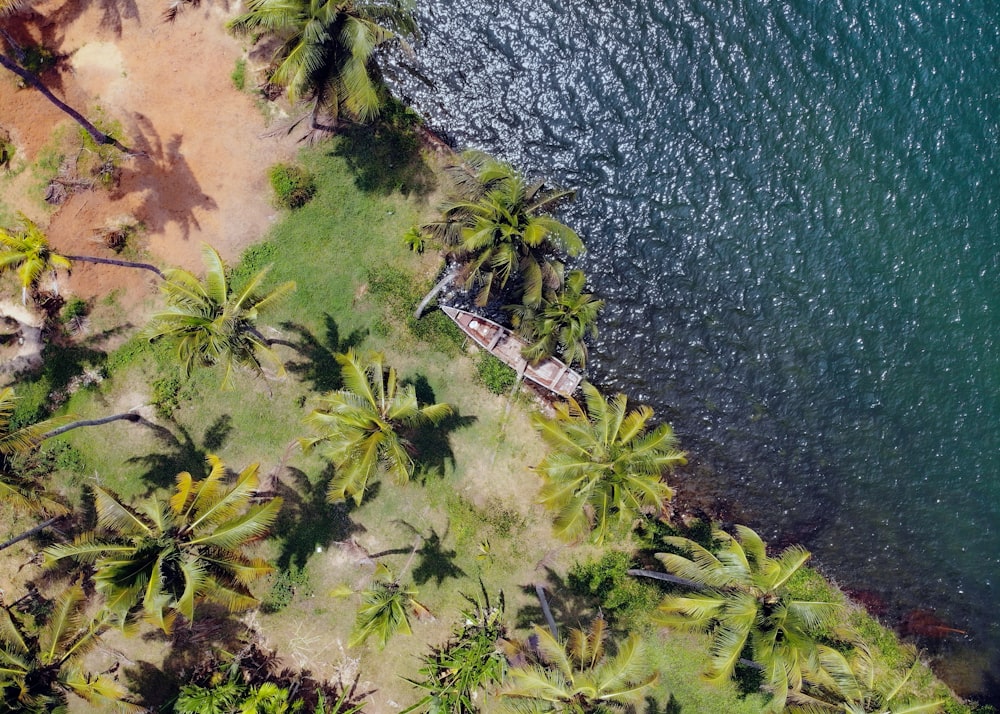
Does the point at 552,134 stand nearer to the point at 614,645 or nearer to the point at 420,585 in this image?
the point at 420,585

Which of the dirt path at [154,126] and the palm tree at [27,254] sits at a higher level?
the dirt path at [154,126]

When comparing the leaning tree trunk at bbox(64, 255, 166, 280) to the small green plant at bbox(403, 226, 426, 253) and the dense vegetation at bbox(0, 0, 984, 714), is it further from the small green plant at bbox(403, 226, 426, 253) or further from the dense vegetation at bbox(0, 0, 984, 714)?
the small green plant at bbox(403, 226, 426, 253)

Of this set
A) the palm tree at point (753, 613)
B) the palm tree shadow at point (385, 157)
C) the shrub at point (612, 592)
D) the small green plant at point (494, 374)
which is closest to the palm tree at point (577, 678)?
the shrub at point (612, 592)

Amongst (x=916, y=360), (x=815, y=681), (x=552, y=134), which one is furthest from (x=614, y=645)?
(x=552, y=134)

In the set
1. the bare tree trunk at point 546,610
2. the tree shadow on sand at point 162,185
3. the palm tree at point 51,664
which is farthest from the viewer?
the tree shadow on sand at point 162,185

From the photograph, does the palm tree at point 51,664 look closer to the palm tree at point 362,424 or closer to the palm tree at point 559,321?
the palm tree at point 362,424

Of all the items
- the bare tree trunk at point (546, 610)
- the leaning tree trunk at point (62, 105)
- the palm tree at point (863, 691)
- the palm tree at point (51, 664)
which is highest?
the leaning tree trunk at point (62, 105)

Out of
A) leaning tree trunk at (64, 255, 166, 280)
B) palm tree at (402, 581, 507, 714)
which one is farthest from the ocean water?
leaning tree trunk at (64, 255, 166, 280)
